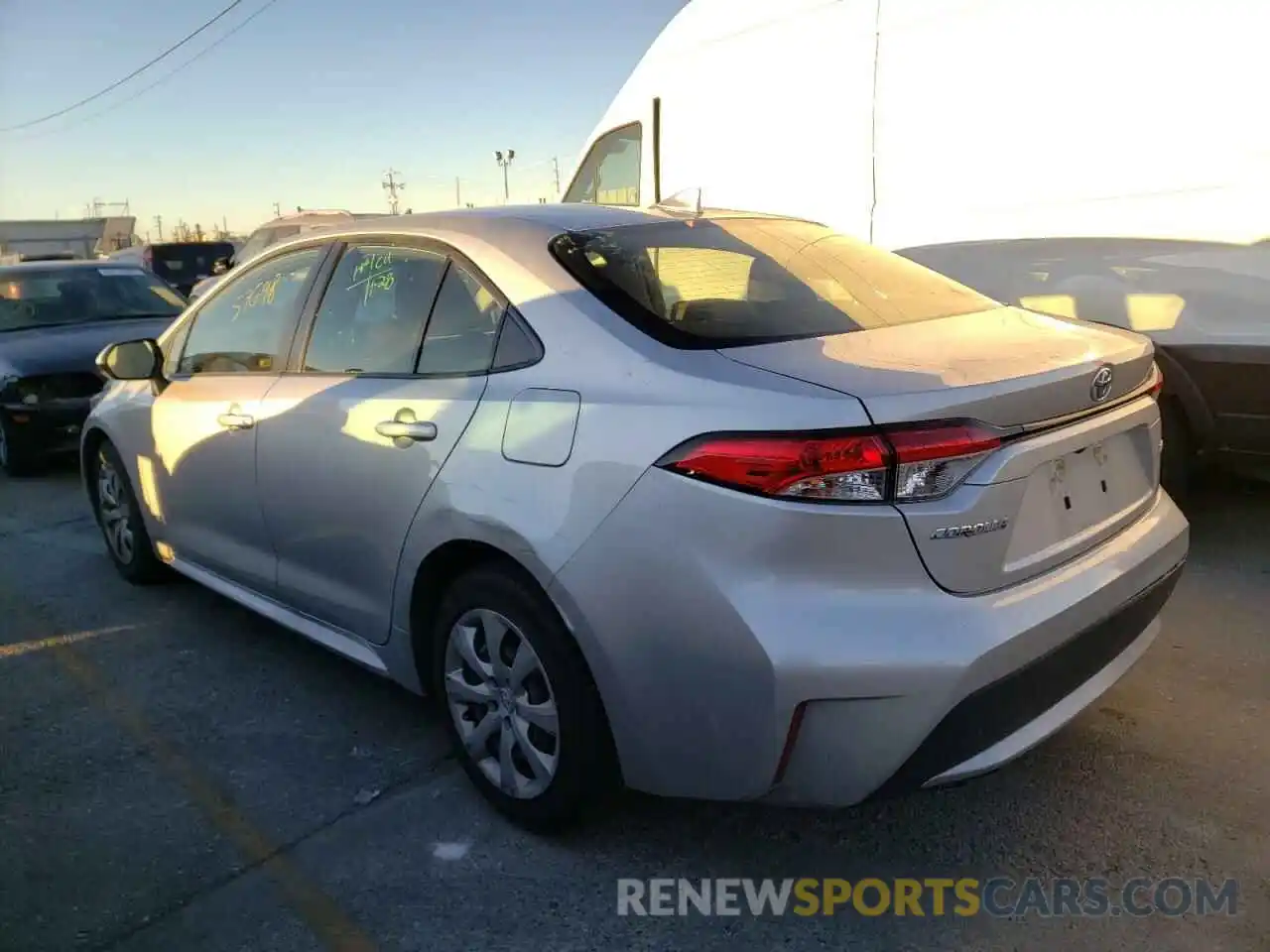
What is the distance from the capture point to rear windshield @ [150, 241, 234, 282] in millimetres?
22406

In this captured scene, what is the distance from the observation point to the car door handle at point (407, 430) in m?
2.79

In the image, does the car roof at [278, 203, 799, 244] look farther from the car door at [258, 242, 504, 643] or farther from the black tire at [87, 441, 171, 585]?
the black tire at [87, 441, 171, 585]

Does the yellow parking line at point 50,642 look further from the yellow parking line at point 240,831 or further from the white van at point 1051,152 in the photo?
the white van at point 1051,152

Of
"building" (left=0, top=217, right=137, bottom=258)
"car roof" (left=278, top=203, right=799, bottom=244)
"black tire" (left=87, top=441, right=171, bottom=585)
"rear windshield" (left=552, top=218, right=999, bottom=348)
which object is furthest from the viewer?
"building" (left=0, top=217, right=137, bottom=258)

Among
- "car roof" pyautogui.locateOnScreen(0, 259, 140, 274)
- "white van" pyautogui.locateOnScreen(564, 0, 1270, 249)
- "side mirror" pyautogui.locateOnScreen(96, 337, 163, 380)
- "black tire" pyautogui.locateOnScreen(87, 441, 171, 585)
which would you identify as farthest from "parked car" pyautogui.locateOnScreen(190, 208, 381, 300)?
"side mirror" pyautogui.locateOnScreen(96, 337, 163, 380)

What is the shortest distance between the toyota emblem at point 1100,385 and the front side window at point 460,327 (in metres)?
1.47

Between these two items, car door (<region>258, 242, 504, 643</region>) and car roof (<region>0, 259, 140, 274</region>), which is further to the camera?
car roof (<region>0, 259, 140, 274</region>)

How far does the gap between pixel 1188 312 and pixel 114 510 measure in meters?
4.90

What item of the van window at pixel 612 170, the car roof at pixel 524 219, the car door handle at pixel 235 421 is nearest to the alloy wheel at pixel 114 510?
the car door handle at pixel 235 421

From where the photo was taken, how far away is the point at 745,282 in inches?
114

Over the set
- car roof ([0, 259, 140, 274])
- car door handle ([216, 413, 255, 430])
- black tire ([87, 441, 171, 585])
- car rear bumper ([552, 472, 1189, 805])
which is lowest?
black tire ([87, 441, 171, 585])

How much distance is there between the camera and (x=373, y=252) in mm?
3314

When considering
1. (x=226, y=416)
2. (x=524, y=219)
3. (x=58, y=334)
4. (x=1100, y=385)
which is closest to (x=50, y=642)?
(x=226, y=416)

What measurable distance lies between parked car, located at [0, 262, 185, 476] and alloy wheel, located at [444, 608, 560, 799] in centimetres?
579
